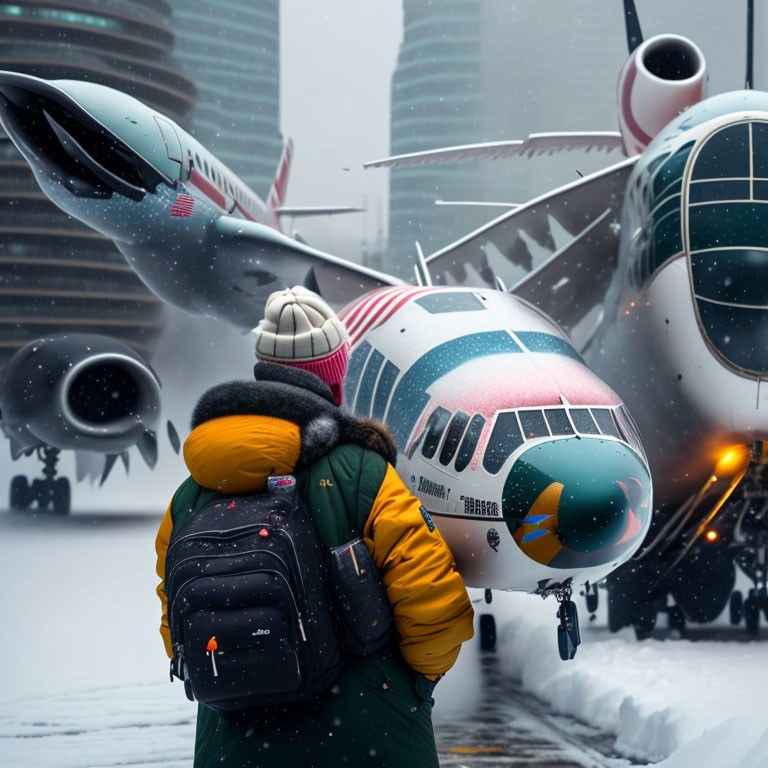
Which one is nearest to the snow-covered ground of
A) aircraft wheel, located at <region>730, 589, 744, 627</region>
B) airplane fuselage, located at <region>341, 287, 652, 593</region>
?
aircraft wheel, located at <region>730, 589, 744, 627</region>

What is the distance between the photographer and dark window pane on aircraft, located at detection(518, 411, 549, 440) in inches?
231

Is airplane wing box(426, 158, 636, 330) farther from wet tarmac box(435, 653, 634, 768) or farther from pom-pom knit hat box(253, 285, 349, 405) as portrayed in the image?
pom-pom knit hat box(253, 285, 349, 405)

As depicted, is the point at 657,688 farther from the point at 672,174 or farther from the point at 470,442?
the point at 672,174

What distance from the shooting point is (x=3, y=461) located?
4259cm

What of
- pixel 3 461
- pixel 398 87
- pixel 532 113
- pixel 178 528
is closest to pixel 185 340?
pixel 3 461

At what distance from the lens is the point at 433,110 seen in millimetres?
94188

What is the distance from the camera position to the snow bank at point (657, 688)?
5.46m

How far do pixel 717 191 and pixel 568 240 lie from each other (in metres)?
3.78

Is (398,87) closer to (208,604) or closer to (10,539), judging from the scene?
(10,539)

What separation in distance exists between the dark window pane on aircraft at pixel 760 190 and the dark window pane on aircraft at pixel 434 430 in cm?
391

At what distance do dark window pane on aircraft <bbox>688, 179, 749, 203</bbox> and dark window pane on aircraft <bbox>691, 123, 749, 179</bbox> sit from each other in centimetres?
7

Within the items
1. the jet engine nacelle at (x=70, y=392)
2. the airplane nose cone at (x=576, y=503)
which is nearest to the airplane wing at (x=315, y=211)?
the jet engine nacelle at (x=70, y=392)

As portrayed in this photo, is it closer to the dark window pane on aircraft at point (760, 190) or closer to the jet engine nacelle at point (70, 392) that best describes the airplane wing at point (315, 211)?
the jet engine nacelle at point (70, 392)

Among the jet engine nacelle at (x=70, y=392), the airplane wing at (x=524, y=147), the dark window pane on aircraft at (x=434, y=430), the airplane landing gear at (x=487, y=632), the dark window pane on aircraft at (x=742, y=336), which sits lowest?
the airplane landing gear at (x=487, y=632)
